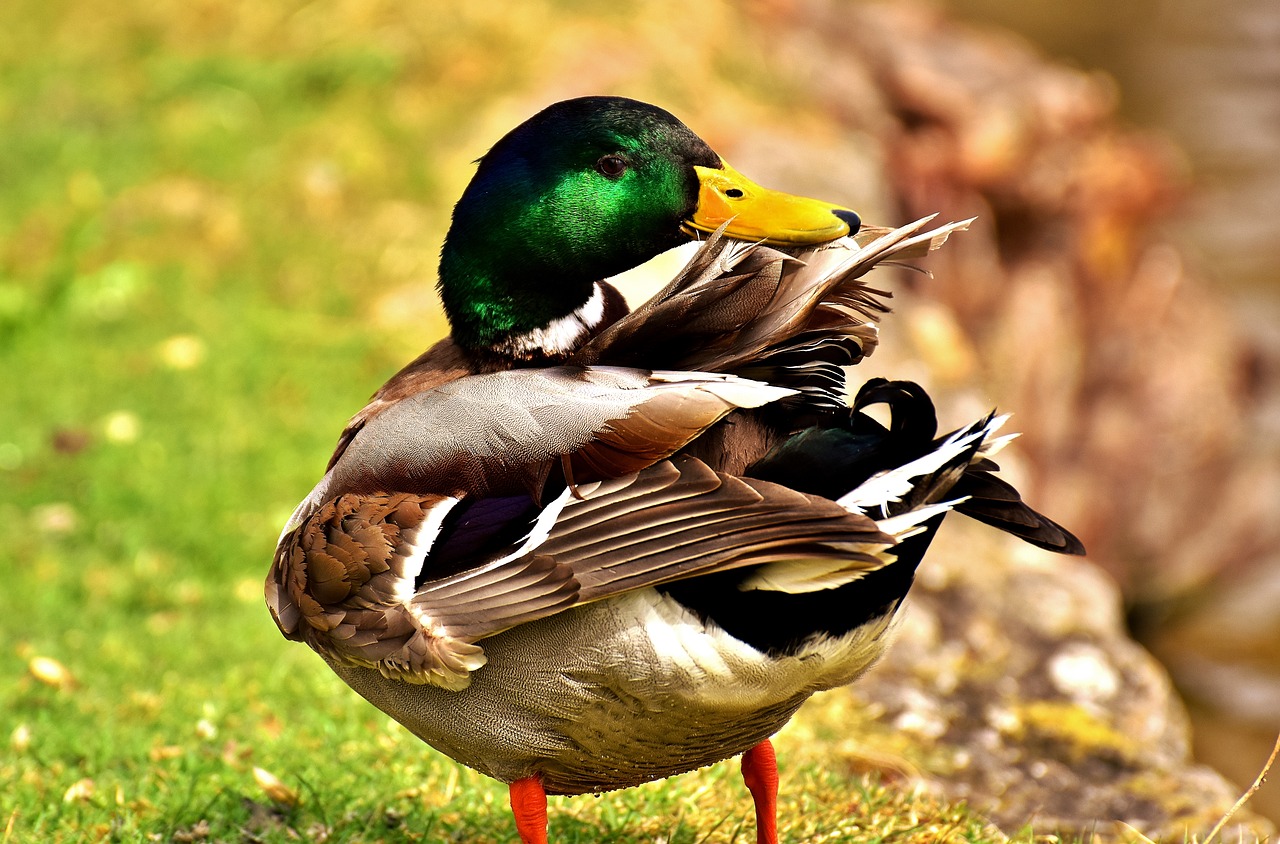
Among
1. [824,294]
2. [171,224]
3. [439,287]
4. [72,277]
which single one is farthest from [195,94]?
[824,294]

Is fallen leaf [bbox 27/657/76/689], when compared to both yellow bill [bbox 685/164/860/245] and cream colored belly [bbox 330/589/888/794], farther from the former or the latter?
yellow bill [bbox 685/164/860/245]

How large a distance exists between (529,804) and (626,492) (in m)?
0.67

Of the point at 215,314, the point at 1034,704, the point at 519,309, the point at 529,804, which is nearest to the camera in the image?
the point at 529,804

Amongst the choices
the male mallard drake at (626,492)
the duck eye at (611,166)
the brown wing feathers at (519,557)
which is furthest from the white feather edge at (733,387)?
the duck eye at (611,166)

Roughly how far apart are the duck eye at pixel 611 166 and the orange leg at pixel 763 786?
3.55 ft

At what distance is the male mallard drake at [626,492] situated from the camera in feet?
6.95

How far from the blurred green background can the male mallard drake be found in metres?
0.82

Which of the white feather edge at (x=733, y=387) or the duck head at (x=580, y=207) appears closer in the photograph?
the white feather edge at (x=733, y=387)

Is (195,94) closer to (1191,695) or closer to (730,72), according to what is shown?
(730,72)

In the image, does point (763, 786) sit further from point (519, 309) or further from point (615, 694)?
point (519, 309)

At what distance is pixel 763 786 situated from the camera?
2.70 metres

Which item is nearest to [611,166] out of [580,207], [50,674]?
[580,207]

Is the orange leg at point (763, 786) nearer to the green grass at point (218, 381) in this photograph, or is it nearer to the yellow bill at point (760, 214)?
the green grass at point (218, 381)

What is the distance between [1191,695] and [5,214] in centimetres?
663
